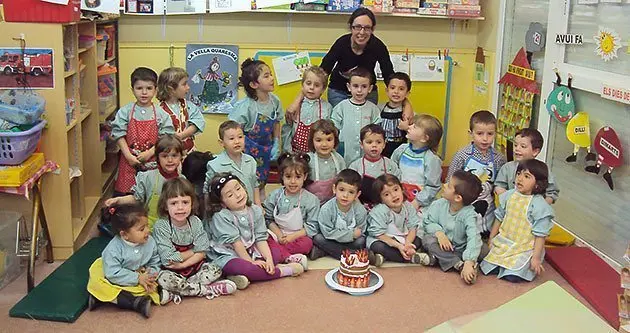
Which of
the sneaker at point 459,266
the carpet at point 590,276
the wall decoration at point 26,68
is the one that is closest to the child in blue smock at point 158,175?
the wall decoration at point 26,68

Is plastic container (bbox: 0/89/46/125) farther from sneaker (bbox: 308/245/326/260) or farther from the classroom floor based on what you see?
sneaker (bbox: 308/245/326/260)

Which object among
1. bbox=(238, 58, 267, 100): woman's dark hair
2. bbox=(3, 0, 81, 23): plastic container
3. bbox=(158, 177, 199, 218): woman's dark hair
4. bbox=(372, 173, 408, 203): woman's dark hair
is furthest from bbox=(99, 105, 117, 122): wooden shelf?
bbox=(372, 173, 408, 203): woman's dark hair

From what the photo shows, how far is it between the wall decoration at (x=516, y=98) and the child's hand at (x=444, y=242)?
1331mm

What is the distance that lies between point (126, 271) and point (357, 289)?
1032 mm

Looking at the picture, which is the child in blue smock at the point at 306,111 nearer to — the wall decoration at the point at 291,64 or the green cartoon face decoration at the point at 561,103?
the wall decoration at the point at 291,64

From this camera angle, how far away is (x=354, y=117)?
4055 mm

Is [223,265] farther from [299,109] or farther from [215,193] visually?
[299,109]

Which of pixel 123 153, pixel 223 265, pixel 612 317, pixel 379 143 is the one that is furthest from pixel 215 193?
pixel 612 317

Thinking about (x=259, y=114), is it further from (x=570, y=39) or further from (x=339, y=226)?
(x=570, y=39)

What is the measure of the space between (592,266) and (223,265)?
1868 mm

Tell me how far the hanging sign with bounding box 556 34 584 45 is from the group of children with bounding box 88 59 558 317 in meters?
0.65

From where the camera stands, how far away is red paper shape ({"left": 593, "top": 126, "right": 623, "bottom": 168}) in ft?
11.1

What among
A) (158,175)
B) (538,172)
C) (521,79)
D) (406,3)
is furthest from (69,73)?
(521,79)

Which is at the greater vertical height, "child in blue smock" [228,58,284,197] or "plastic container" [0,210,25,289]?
"child in blue smock" [228,58,284,197]
